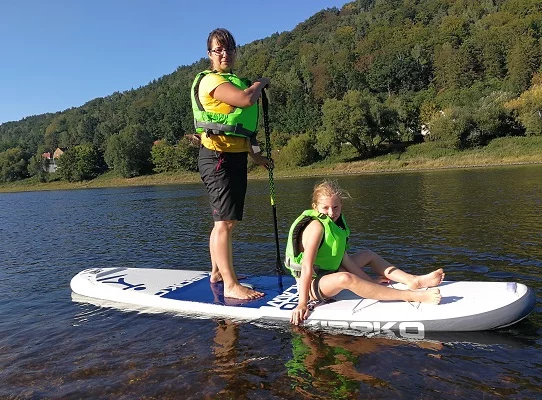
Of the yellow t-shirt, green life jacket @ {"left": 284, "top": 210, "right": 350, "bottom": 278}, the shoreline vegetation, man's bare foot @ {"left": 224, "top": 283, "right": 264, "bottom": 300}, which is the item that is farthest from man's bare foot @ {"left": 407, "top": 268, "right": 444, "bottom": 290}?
the shoreline vegetation

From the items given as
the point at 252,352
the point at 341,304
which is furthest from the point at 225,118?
the point at 252,352

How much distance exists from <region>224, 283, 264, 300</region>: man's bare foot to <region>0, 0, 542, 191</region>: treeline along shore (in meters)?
32.4

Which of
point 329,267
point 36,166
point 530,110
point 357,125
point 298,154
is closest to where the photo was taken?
point 329,267

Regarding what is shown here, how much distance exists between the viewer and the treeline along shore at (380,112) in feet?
203

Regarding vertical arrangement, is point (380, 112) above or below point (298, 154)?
above

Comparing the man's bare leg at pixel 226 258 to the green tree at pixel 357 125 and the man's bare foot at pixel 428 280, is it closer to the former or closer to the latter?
the man's bare foot at pixel 428 280

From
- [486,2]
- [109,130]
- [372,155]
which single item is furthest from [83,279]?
[486,2]

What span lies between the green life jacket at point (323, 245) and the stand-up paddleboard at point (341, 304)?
1.54 ft

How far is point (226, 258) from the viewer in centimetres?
647

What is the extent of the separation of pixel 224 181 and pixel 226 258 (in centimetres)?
106

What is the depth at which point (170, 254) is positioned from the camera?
480 inches

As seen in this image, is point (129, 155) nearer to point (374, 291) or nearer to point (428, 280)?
point (374, 291)

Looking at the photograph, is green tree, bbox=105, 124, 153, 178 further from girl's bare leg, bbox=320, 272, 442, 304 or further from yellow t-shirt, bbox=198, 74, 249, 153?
girl's bare leg, bbox=320, 272, 442, 304

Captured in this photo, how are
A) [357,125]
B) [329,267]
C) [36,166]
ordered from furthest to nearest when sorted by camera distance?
[36,166]
[357,125]
[329,267]
